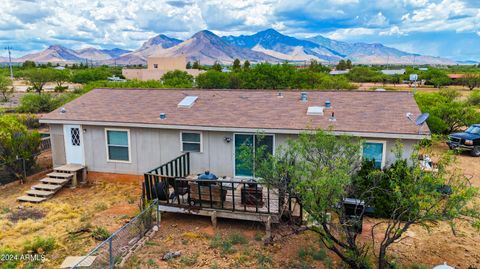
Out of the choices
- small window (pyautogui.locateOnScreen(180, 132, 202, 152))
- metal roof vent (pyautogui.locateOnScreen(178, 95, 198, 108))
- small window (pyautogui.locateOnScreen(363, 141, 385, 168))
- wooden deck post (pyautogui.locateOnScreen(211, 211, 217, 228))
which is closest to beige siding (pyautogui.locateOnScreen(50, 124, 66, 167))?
metal roof vent (pyautogui.locateOnScreen(178, 95, 198, 108))

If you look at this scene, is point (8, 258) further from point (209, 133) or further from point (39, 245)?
point (209, 133)

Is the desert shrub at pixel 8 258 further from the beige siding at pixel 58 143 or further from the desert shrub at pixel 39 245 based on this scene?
the beige siding at pixel 58 143

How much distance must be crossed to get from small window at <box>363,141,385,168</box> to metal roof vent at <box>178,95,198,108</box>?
21.9ft

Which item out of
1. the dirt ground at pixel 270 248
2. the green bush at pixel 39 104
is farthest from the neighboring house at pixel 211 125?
the green bush at pixel 39 104

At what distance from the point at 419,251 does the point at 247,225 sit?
4.40 metres

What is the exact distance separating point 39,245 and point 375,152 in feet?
31.8

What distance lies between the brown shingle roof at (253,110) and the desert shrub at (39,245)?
5109 mm

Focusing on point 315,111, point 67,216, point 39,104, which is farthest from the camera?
point 39,104

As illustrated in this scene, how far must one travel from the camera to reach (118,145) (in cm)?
1299

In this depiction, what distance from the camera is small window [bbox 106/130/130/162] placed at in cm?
1289

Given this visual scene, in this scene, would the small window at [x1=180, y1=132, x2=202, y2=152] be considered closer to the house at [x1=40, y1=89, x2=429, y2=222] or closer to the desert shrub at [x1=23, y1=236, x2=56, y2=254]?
Answer: the house at [x1=40, y1=89, x2=429, y2=222]

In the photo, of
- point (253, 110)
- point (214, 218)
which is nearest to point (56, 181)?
point (214, 218)

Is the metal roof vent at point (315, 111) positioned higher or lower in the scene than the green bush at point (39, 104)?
higher

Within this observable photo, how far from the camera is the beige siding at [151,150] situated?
1195cm
